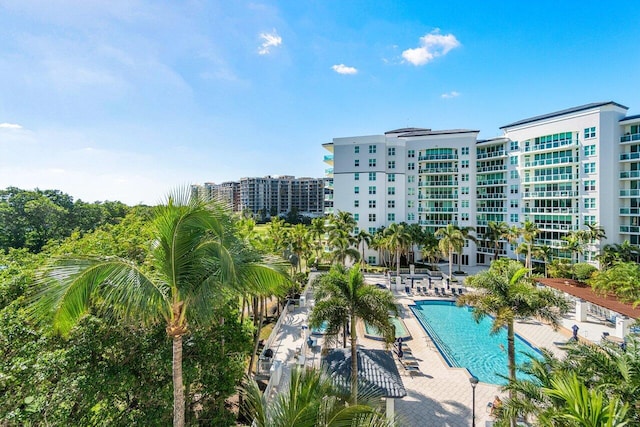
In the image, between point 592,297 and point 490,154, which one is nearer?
point 592,297

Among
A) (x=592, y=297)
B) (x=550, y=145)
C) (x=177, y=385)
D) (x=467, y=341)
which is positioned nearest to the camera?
(x=177, y=385)

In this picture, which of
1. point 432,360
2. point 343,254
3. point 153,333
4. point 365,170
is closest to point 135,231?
point 153,333

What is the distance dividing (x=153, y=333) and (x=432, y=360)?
14798 millimetres

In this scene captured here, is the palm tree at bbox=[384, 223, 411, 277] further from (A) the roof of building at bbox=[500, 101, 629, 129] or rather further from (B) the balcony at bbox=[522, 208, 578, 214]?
(A) the roof of building at bbox=[500, 101, 629, 129]

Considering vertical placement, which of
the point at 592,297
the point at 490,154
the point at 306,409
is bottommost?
the point at 592,297

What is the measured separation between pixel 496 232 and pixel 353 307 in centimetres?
3255

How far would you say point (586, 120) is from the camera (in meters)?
32.5

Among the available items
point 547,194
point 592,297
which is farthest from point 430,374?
point 547,194

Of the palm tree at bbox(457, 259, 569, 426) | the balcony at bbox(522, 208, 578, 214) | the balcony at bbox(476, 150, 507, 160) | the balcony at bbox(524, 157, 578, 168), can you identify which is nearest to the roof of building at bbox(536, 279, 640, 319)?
the palm tree at bbox(457, 259, 569, 426)

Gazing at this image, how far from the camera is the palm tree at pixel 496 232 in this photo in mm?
36562

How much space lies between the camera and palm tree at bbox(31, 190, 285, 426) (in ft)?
15.6

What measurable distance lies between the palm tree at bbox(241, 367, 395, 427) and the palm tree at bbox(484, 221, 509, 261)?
37.8 meters

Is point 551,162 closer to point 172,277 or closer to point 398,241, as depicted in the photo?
point 398,241

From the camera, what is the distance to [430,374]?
15320 mm
